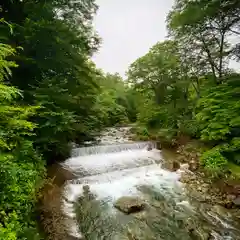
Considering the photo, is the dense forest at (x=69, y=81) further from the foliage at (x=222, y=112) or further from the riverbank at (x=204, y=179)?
the riverbank at (x=204, y=179)

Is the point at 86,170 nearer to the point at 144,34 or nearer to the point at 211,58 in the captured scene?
the point at 211,58

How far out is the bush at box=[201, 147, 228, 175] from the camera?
8406 millimetres

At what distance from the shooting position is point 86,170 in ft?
29.4

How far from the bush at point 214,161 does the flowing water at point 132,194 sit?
1.24 metres

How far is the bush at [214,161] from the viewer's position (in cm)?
841

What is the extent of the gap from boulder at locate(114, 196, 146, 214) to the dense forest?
2.21 m

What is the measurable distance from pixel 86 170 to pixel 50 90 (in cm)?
326

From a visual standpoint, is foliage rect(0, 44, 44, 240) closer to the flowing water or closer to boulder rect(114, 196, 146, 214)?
the flowing water

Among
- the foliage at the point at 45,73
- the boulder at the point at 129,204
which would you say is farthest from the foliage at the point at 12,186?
the boulder at the point at 129,204

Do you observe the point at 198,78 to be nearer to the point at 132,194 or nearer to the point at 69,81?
the point at 69,81

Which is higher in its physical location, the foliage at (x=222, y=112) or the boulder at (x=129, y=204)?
the foliage at (x=222, y=112)

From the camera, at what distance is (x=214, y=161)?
8859 millimetres

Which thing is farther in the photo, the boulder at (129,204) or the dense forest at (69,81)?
the boulder at (129,204)

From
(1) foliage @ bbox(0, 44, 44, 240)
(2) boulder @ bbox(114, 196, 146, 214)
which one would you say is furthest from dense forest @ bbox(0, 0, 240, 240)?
(2) boulder @ bbox(114, 196, 146, 214)
